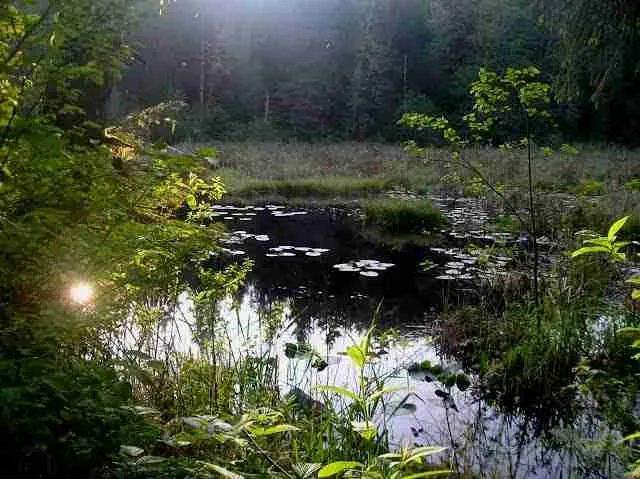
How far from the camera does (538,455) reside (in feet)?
11.4

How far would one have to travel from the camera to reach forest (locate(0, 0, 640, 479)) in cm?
173

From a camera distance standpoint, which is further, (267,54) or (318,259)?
(267,54)

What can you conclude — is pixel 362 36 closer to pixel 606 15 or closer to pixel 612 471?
pixel 606 15

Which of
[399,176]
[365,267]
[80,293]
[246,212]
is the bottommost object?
[246,212]

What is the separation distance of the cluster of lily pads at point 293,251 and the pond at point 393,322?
0.05 feet

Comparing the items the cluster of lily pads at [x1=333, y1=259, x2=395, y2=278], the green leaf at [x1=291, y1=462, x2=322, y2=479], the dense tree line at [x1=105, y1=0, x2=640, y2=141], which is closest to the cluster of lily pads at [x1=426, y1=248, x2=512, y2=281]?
the cluster of lily pads at [x1=333, y1=259, x2=395, y2=278]

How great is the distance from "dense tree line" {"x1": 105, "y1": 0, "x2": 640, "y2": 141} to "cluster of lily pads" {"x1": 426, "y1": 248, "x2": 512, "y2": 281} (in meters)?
22.4

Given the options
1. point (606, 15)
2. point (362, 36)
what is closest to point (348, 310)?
point (606, 15)

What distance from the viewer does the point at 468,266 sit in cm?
780

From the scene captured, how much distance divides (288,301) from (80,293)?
417cm

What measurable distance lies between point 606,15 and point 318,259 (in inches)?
183

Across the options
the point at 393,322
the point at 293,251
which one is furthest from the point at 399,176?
the point at 393,322

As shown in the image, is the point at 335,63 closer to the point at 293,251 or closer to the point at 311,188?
the point at 311,188

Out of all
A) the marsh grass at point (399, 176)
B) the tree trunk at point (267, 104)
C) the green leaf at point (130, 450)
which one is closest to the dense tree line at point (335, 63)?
the tree trunk at point (267, 104)
